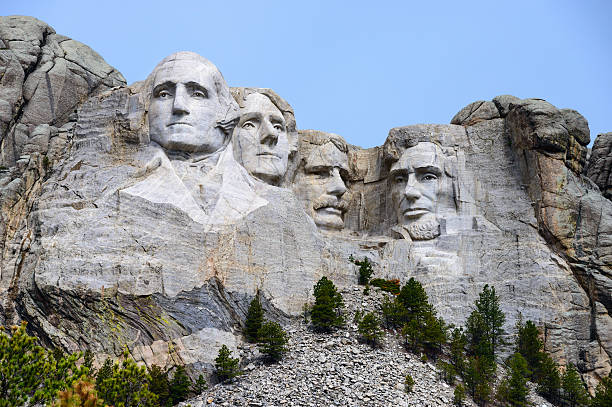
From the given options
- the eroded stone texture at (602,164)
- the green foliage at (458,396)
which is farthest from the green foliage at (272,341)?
the eroded stone texture at (602,164)

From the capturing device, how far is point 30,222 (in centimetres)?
3150

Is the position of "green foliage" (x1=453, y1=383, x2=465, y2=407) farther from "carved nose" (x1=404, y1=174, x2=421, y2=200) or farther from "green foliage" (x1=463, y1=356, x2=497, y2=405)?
"carved nose" (x1=404, y1=174, x2=421, y2=200)

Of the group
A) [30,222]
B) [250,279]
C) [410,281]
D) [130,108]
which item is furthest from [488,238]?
[30,222]

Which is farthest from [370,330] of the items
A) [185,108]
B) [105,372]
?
[185,108]

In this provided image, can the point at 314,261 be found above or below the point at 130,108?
below

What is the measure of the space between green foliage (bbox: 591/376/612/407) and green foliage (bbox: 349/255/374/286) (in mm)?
7379

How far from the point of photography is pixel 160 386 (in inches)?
1096

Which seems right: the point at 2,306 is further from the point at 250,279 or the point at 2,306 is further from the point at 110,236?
the point at 250,279

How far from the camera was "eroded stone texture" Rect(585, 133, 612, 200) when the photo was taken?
3734cm

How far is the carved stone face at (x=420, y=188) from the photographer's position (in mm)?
35969

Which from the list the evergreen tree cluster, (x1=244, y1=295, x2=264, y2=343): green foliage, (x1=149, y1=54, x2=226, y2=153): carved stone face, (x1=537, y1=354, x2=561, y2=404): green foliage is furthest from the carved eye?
(x1=537, y1=354, x2=561, y2=404): green foliage

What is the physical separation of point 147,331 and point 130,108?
7.57 meters

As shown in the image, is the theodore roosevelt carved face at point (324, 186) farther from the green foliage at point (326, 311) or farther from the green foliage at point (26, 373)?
the green foliage at point (26, 373)

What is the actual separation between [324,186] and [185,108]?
6.29 m
